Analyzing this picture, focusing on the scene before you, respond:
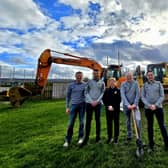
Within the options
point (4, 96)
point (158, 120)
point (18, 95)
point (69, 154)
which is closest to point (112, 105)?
point (158, 120)

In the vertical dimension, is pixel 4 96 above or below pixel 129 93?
below

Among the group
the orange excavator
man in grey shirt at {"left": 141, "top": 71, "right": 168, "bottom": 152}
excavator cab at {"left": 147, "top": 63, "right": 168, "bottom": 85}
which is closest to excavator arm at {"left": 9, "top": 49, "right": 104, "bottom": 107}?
the orange excavator

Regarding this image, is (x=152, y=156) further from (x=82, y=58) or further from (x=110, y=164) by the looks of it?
(x=82, y=58)

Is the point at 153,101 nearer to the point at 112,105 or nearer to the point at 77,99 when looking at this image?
the point at 112,105

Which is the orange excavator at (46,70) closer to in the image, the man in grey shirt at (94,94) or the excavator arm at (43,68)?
the excavator arm at (43,68)

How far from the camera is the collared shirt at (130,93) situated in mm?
6766

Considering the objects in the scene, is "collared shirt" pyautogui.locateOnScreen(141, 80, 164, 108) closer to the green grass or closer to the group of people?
→ the group of people

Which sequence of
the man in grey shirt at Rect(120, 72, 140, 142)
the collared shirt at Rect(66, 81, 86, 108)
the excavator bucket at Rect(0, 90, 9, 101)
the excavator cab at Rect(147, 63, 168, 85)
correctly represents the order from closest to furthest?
the man in grey shirt at Rect(120, 72, 140, 142)
the collared shirt at Rect(66, 81, 86, 108)
the excavator cab at Rect(147, 63, 168, 85)
the excavator bucket at Rect(0, 90, 9, 101)

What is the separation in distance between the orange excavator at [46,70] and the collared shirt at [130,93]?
13.0 metres

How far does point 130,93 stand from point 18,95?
14.7 metres

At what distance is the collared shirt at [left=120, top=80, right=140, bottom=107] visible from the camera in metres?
6.77


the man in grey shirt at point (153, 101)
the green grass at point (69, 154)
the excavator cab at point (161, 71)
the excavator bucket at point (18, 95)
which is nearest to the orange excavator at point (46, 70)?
the excavator bucket at point (18, 95)

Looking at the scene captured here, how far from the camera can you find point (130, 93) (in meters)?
6.80

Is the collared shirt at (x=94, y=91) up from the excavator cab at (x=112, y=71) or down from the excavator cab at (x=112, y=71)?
down
